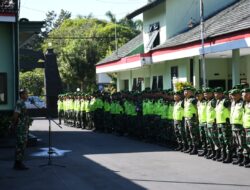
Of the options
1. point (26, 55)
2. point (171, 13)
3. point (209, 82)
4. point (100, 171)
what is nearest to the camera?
point (100, 171)

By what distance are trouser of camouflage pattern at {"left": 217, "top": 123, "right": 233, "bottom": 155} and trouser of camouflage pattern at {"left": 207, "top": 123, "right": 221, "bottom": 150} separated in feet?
0.66

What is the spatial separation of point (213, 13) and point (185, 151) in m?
13.3

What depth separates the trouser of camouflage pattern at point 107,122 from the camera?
79.9 ft

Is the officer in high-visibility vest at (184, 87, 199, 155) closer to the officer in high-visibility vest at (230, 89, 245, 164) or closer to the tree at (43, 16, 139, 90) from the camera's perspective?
the officer in high-visibility vest at (230, 89, 245, 164)

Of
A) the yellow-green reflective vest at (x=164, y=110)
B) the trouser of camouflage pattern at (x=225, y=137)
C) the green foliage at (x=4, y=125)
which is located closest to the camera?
the trouser of camouflage pattern at (x=225, y=137)

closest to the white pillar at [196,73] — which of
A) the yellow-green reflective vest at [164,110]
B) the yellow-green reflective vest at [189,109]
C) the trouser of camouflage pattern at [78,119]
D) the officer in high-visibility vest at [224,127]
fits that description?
the trouser of camouflage pattern at [78,119]

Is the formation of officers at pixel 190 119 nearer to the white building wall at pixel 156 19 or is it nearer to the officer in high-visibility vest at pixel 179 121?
the officer in high-visibility vest at pixel 179 121

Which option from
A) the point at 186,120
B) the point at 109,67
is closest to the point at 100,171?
the point at 186,120

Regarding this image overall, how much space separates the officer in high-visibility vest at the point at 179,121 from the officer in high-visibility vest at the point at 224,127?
2.37 metres

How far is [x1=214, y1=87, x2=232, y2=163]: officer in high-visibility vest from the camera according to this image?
1356 cm

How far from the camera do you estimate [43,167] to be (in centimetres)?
1344

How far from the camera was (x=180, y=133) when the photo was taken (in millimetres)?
16266

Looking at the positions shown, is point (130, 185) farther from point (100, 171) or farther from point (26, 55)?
point (26, 55)

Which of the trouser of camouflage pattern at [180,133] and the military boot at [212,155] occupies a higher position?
the trouser of camouflage pattern at [180,133]
